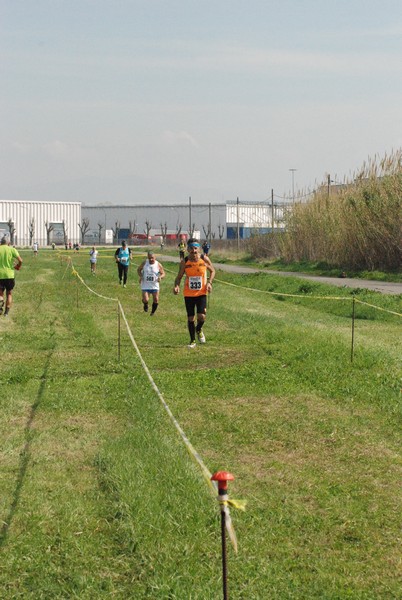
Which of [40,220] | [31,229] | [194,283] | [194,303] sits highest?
[40,220]

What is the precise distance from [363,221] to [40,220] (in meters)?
96.3

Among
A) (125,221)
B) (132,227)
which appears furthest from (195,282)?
(125,221)

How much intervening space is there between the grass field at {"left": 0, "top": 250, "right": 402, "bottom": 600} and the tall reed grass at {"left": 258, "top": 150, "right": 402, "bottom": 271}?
2084cm

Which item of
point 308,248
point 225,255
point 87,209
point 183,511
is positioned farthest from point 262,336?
point 87,209

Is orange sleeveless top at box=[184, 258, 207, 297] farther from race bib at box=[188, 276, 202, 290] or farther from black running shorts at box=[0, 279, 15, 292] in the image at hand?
black running shorts at box=[0, 279, 15, 292]

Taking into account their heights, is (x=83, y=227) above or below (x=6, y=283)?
above

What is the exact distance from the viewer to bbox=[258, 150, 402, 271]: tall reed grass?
35781 millimetres

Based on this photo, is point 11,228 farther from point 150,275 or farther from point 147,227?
point 150,275

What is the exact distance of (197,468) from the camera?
24.5ft

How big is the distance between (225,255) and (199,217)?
6843 cm

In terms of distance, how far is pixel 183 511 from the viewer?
20.9 ft

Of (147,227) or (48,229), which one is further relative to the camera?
(147,227)

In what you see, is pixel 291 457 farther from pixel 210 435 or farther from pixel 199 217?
pixel 199 217

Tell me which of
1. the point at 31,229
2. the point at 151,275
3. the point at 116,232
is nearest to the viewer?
the point at 151,275
